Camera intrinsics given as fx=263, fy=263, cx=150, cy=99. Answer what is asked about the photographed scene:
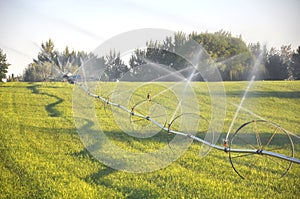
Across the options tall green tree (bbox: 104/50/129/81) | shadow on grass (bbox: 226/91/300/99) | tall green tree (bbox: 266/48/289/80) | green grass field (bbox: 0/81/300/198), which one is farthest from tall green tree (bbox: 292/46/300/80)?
tall green tree (bbox: 104/50/129/81)

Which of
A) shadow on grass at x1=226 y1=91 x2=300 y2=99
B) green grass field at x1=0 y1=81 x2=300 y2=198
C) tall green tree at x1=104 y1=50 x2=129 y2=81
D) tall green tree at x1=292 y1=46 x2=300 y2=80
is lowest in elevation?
green grass field at x1=0 y1=81 x2=300 y2=198

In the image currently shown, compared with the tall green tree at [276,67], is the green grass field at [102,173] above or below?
below

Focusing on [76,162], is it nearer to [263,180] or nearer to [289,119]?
[263,180]

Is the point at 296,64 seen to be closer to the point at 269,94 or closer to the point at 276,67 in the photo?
the point at 276,67

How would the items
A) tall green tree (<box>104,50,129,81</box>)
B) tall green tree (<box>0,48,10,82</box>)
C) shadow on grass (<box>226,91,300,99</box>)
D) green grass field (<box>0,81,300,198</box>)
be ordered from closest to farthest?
tall green tree (<box>104,50,129,81</box>) → green grass field (<box>0,81,300,198</box>) → shadow on grass (<box>226,91,300,99</box>) → tall green tree (<box>0,48,10,82</box>)

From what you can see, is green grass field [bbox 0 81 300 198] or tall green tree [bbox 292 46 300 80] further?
tall green tree [bbox 292 46 300 80]

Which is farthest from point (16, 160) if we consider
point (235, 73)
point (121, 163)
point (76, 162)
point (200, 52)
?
point (235, 73)

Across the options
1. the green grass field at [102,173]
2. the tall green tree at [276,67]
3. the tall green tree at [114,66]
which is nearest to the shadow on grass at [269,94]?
the green grass field at [102,173]

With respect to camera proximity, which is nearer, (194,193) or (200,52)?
(200,52)

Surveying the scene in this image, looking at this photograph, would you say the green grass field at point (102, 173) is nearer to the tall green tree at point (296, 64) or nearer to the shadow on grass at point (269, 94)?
the shadow on grass at point (269, 94)

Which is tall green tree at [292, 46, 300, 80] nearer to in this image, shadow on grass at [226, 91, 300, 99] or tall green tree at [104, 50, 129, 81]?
shadow on grass at [226, 91, 300, 99]

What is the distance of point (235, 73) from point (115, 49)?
37060 millimetres

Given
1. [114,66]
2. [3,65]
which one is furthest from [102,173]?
[3,65]

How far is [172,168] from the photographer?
19.1ft
